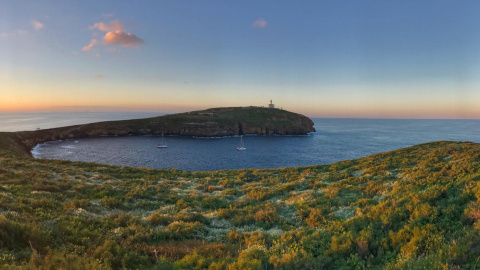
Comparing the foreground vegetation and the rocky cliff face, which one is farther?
the rocky cliff face

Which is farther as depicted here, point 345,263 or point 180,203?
point 180,203

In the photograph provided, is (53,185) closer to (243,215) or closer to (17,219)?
(17,219)

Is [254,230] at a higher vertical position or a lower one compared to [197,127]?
lower

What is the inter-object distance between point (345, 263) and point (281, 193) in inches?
527

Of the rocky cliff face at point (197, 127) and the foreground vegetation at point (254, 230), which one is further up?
the rocky cliff face at point (197, 127)

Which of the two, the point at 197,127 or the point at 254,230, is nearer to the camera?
the point at 254,230

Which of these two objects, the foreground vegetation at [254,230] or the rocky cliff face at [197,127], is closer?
the foreground vegetation at [254,230]

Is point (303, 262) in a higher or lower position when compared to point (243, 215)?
higher

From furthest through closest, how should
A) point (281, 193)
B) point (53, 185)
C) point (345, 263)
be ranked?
1. point (281, 193)
2. point (53, 185)
3. point (345, 263)

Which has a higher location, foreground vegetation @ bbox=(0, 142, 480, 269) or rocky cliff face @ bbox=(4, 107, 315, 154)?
rocky cliff face @ bbox=(4, 107, 315, 154)

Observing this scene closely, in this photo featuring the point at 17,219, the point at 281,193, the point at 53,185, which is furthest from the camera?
the point at 281,193

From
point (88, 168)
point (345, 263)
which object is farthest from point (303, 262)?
point (88, 168)

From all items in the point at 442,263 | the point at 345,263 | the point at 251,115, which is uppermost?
the point at 251,115

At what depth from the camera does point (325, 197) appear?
17.2 metres
